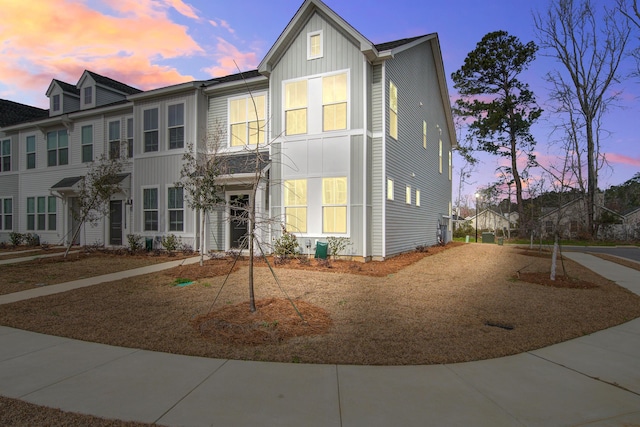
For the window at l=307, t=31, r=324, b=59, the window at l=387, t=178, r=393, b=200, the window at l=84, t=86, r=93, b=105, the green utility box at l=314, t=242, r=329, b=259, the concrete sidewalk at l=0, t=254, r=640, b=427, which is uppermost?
the window at l=84, t=86, r=93, b=105

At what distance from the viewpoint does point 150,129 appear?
48.5 ft

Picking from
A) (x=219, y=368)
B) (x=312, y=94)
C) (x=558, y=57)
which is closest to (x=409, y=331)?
(x=219, y=368)

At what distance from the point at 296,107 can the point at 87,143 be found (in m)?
11.3

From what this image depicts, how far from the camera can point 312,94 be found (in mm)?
11984

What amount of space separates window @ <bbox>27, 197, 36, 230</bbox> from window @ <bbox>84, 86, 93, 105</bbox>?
5899 mm

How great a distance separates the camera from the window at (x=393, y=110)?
40.5ft

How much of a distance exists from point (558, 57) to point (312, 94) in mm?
30403

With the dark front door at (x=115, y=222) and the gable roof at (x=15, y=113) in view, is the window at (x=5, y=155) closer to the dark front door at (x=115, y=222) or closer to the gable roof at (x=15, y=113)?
the gable roof at (x=15, y=113)

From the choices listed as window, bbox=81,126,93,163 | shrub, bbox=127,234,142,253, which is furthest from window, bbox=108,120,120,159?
shrub, bbox=127,234,142,253

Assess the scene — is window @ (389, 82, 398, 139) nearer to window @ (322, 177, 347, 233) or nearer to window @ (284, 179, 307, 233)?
window @ (322, 177, 347, 233)

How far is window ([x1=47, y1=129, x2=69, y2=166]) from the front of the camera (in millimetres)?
17672

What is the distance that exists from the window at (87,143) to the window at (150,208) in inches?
173

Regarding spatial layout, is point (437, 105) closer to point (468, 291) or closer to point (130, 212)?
point (468, 291)

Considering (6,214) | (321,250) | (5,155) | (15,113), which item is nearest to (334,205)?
(321,250)
